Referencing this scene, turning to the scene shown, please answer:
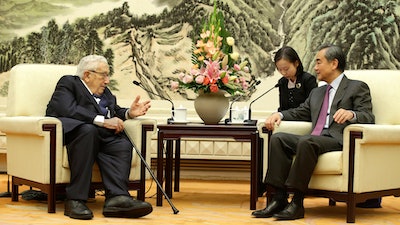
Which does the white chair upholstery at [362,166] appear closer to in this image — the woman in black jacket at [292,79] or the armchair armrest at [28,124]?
the woman in black jacket at [292,79]

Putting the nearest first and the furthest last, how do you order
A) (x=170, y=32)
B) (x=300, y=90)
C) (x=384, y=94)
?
(x=384, y=94)
(x=300, y=90)
(x=170, y=32)

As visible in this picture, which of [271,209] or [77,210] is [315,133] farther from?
[77,210]

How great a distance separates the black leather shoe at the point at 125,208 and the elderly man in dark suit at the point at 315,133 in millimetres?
A: 746

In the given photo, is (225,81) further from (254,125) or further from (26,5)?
(26,5)

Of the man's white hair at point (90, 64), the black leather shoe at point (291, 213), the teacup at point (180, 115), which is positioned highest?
the man's white hair at point (90, 64)

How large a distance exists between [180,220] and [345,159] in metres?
1.14

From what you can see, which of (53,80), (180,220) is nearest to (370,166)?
(180,220)

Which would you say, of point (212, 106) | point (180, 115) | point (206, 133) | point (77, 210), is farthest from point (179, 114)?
point (77, 210)

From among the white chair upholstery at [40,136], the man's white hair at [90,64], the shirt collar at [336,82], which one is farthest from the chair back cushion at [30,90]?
the shirt collar at [336,82]

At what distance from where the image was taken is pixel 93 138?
4848 mm

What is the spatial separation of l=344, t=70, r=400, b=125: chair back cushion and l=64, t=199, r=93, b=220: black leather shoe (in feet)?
7.16

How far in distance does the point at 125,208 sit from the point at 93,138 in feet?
1.77

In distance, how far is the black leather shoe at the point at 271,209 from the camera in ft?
15.7

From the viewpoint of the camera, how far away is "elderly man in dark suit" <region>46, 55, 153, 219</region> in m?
4.70
